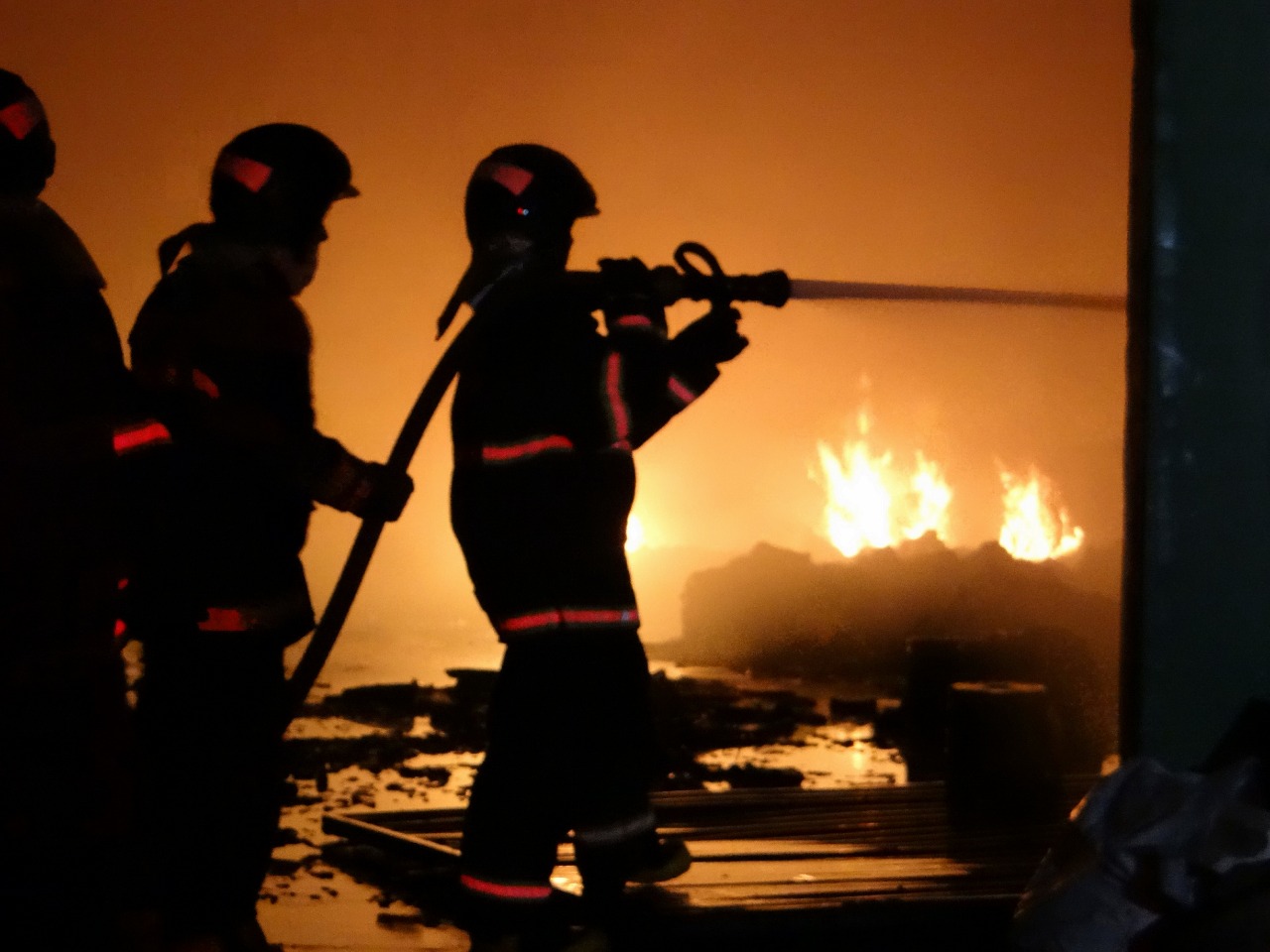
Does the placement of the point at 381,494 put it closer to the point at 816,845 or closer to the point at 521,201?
the point at 521,201

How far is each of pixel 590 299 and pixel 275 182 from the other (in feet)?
2.47

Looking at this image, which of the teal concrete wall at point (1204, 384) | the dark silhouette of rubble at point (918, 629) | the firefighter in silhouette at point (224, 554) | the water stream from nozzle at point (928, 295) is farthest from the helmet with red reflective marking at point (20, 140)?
the dark silhouette of rubble at point (918, 629)

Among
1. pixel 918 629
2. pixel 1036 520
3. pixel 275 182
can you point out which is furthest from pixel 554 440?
pixel 918 629

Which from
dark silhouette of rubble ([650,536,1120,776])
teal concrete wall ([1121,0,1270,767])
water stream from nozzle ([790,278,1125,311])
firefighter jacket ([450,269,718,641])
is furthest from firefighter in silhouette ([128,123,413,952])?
dark silhouette of rubble ([650,536,1120,776])

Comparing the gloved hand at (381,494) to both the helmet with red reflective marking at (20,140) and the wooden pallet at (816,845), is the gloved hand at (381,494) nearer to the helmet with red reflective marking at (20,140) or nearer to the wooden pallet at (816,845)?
the helmet with red reflective marking at (20,140)

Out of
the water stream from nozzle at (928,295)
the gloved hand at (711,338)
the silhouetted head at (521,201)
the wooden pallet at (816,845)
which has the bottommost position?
the wooden pallet at (816,845)

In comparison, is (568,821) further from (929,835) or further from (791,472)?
(791,472)

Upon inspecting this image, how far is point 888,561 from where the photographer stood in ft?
28.4

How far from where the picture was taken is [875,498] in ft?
26.7

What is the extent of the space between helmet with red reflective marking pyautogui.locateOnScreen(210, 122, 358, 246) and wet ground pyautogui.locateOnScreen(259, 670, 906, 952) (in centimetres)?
166

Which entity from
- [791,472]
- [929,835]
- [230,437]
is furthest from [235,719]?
[791,472]

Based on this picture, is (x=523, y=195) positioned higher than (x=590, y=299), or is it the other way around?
(x=523, y=195)

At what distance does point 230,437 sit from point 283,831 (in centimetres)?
206

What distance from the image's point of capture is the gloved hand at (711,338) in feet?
9.32
